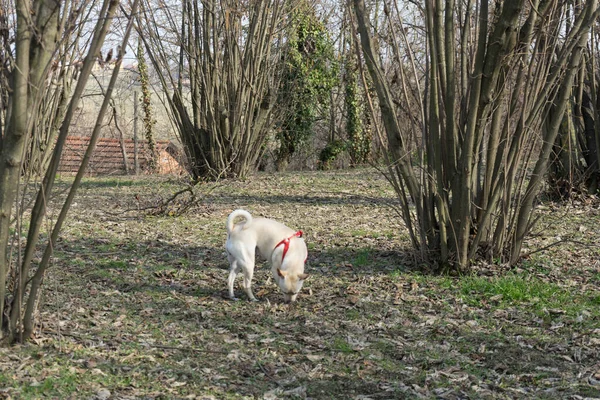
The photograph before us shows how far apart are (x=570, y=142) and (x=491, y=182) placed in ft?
13.7

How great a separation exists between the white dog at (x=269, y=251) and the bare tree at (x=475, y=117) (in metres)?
1.62

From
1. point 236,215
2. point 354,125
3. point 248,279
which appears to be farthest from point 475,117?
point 354,125

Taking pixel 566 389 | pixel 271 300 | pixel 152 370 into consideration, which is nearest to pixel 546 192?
pixel 271 300

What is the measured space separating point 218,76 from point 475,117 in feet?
28.3

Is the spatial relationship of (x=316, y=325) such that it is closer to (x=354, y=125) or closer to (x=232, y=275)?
(x=232, y=275)

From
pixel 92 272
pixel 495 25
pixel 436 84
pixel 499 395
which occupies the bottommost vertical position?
pixel 499 395

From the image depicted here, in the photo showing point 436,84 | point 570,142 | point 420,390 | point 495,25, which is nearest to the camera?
point 420,390

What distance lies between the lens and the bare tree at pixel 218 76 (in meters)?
14.3

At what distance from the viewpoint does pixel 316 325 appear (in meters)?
5.97

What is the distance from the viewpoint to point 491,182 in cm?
728

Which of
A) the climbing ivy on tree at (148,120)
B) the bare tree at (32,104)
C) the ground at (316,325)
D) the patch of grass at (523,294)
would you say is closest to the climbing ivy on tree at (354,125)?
the climbing ivy on tree at (148,120)

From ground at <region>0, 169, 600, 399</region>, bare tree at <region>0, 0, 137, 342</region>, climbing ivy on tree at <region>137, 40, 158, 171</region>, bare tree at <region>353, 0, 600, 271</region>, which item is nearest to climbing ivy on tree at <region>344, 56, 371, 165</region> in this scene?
climbing ivy on tree at <region>137, 40, 158, 171</region>

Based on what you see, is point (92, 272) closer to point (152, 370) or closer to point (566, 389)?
point (152, 370)

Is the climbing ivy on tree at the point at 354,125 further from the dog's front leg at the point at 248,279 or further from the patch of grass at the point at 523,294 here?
the dog's front leg at the point at 248,279
